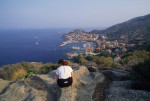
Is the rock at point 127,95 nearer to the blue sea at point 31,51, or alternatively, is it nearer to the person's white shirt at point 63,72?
the person's white shirt at point 63,72

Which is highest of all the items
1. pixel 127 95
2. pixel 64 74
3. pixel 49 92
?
pixel 64 74

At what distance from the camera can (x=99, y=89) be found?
583cm

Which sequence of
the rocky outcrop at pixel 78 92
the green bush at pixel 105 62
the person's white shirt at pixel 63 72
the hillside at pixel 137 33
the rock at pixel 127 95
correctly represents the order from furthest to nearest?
the hillside at pixel 137 33, the green bush at pixel 105 62, the person's white shirt at pixel 63 72, the rocky outcrop at pixel 78 92, the rock at pixel 127 95

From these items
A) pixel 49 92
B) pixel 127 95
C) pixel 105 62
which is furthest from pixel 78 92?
pixel 105 62

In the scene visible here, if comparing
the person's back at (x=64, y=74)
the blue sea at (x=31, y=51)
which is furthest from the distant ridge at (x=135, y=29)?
the person's back at (x=64, y=74)

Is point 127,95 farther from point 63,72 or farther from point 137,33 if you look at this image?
point 137,33

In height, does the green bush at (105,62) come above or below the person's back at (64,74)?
below

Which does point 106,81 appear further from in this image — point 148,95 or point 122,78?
point 148,95

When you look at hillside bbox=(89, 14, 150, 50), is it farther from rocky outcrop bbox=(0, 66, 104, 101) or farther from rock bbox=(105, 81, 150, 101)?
rocky outcrop bbox=(0, 66, 104, 101)

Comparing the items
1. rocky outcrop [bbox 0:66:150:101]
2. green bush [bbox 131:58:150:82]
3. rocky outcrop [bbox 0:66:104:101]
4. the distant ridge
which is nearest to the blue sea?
the distant ridge

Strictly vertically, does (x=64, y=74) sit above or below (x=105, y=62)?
above

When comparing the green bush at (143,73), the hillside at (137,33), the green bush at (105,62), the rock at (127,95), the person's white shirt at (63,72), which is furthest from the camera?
the hillside at (137,33)

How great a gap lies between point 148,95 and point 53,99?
362 cm

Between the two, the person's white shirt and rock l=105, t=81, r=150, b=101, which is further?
the person's white shirt
